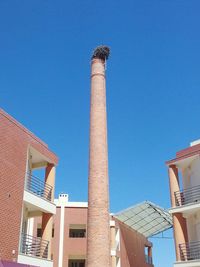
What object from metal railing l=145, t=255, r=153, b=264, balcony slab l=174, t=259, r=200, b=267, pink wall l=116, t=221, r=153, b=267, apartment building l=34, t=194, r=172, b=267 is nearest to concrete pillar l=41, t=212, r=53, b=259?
balcony slab l=174, t=259, r=200, b=267

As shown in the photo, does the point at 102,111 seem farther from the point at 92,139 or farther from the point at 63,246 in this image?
the point at 63,246

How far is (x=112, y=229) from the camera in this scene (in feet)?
93.7

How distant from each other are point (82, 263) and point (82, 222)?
183 inches

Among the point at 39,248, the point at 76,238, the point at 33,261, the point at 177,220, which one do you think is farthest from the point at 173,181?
the point at 76,238

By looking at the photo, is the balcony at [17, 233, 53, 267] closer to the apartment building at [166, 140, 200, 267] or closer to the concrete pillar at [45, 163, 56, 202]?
the concrete pillar at [45, 163, 56, 202]

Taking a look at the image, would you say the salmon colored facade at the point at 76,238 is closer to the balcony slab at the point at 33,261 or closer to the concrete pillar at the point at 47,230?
the concrete pillar at the point at 47,230

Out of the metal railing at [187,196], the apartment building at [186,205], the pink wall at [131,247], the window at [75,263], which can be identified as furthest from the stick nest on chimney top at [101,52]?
the window at [75,263]

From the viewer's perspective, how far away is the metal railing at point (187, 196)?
70.6 ft

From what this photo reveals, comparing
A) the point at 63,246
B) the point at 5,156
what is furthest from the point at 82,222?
the point at 5,156

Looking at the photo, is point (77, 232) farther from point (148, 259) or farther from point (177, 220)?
point (177, 220)

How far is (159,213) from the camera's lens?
30.6 meters

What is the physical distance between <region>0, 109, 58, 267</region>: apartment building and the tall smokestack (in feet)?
7.50

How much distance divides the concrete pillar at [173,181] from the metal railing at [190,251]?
Result: 2.32m

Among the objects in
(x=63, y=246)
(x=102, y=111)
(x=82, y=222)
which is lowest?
(x=63, y=246)
